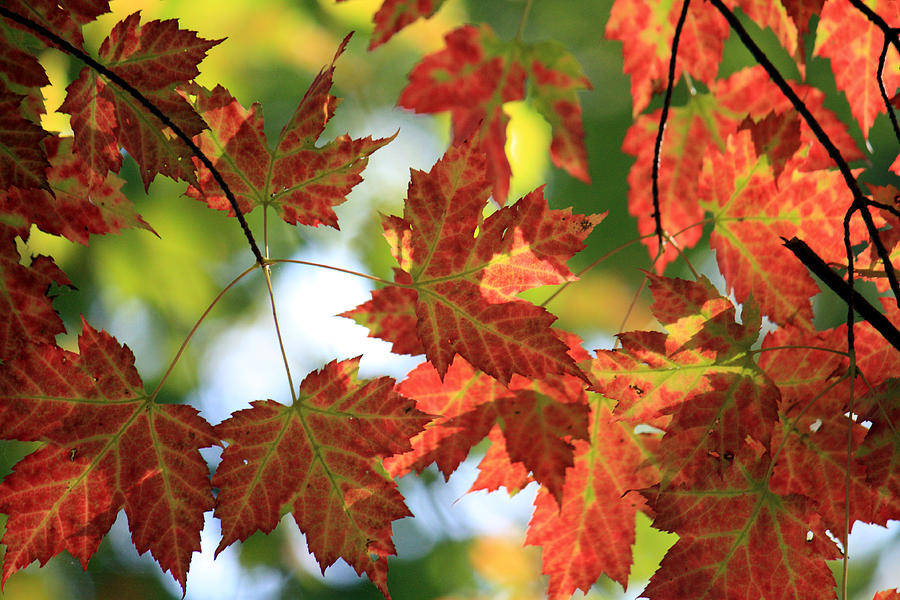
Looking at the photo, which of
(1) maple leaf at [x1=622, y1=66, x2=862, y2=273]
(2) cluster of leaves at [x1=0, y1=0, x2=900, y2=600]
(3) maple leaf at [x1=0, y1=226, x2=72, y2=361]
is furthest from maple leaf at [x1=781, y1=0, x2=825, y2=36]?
(3) maple leaf at [x1=0, y1=226, x2=72, y2=361]

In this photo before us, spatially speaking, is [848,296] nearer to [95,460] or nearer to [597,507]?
[597,507]

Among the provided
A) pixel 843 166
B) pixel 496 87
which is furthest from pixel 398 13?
pixel 843 166

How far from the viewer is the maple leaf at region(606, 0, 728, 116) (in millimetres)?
1056

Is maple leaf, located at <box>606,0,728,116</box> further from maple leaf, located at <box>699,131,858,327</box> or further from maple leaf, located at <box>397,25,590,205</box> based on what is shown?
maple leaf, located at <box>699,131,858,327</box>

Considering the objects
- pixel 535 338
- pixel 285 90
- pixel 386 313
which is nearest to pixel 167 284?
pixel 285 90

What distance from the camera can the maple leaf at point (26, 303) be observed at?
0.68m

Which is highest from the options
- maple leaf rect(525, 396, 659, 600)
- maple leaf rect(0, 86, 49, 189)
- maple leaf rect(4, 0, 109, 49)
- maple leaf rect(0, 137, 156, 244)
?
maple leaf rect(4, 0, 109, 49)

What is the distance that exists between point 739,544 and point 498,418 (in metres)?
0.27

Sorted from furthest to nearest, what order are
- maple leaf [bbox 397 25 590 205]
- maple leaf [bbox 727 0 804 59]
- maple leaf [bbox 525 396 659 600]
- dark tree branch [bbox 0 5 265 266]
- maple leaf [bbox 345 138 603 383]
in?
maple leaf [bbox 397 25 590 205], maple leaf [bbox 727 0 804 59], maple leaf [bbox 525 396 659 600], maple leaf [bbox 345 138 603 383], dark tree branch [bbox 0 5 265 266]

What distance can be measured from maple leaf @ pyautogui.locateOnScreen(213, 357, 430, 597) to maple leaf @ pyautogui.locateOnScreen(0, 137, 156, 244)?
10.1 inches

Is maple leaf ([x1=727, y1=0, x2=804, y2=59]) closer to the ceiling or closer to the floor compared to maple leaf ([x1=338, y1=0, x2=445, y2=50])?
closer to the floor

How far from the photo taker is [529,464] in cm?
76

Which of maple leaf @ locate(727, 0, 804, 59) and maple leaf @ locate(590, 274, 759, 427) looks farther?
maple leaf @ locate(727, 0, 804, 59)

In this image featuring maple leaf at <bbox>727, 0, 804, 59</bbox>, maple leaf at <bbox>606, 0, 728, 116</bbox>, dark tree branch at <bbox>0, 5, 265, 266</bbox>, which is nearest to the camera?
dark tree branch at <bbox>0, 5, 265, 266</bbox>
